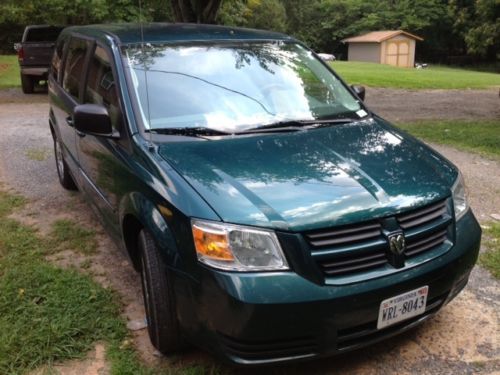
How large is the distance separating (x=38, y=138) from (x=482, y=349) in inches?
312

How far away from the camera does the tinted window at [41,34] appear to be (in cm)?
1508

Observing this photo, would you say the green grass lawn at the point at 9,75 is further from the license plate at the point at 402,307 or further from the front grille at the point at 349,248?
the license plate at the point at 402,307

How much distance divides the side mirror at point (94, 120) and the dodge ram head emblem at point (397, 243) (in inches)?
73.8

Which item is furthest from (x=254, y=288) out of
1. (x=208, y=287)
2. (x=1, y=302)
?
(x=1, y=302)

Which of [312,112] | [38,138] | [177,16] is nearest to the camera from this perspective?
[312,112]

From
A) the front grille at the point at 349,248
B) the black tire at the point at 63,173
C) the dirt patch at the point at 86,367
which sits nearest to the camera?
the front grille at the point at 349,248

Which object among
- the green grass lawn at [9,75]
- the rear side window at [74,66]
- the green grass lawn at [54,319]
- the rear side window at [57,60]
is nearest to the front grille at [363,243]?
the green grass lawn at [54,319]

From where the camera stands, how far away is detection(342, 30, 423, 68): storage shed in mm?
55344

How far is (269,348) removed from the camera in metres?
2.53

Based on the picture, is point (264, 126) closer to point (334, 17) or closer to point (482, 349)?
point (482, 349)

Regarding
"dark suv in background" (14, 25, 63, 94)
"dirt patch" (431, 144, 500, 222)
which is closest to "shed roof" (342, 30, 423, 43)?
"dark suv in background" (14, 25, 63, 94)

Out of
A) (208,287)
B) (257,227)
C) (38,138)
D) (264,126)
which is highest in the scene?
(264,126)

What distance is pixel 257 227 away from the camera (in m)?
2.50

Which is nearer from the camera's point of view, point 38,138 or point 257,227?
point 257,227
